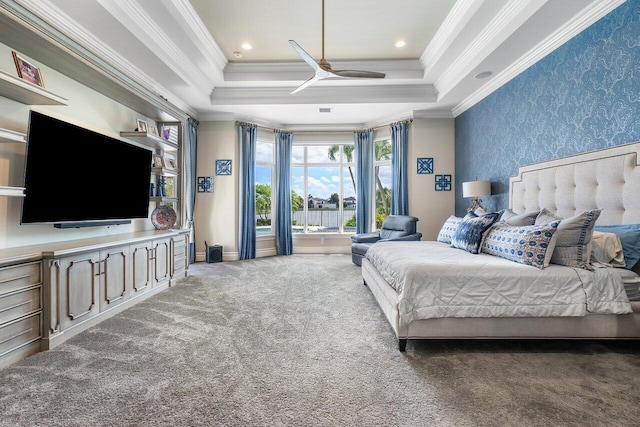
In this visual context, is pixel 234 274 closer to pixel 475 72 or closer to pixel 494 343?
pixel 494 343

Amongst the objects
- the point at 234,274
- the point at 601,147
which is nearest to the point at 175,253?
the point at 234,274

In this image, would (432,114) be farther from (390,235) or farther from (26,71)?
(26,71)

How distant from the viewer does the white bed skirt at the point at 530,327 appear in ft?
6.55

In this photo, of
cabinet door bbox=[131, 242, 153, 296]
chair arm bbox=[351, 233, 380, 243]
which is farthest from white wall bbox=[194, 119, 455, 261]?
cabinet door bbox=[131, 242, 153, 296]

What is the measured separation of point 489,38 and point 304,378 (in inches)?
147

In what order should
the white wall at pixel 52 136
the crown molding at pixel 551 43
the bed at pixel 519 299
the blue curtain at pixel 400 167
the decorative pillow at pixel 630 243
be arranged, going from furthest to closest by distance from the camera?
the blue curtain at pixel 400 167
the crown molding at pixel 551 43
the white wall at pixel 52 136
the decorative pillow at pixel 630 243
the bed at pixel 519 299

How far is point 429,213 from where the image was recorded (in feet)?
17.8

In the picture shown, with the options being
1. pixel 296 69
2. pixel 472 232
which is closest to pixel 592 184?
pixel 472 232

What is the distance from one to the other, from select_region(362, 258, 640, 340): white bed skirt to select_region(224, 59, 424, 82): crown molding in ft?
12.1

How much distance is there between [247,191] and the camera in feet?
18.7

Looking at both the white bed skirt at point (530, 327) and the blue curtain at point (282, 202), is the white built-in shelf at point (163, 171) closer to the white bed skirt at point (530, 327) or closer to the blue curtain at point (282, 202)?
the blue curtain at point (282, 202)

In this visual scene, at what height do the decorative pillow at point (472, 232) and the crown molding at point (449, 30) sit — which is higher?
the crown molding at point (449, 30)

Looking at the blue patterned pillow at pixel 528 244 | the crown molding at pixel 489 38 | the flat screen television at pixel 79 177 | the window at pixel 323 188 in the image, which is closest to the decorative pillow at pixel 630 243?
the blue patterned pillow at pixel 528 244

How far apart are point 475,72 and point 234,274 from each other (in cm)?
429
